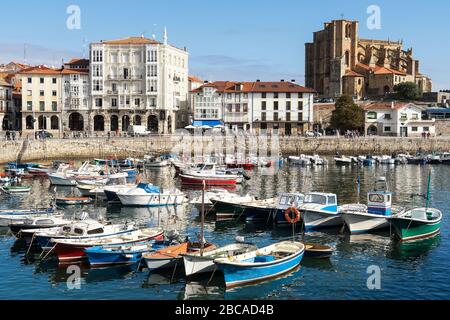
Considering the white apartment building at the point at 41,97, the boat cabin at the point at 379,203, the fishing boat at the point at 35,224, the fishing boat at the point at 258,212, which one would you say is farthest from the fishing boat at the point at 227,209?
the white apartment building at the point at 41,97

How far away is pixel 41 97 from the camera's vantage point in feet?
338

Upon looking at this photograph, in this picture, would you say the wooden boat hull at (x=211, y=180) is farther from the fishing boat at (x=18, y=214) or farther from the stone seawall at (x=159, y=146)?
the stone seawall at (x=159, y=146)

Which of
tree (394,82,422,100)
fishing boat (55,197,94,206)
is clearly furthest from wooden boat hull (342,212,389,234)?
tree (394,82,422,100)

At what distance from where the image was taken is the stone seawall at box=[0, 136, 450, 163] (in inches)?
3253

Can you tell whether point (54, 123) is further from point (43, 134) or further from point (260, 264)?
point (260, 264)

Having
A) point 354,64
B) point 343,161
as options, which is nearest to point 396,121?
point 343,161

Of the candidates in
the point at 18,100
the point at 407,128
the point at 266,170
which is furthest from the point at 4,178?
the point at 407,128

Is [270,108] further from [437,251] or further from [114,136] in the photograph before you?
[437,251]

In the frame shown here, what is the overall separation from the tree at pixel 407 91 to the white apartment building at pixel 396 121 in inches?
717

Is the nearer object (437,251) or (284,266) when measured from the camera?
(284,266)

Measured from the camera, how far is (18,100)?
111 metres

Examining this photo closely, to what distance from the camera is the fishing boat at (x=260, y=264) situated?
25.1 meters

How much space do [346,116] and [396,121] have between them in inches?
404

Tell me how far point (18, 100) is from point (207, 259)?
93452 millimetres
